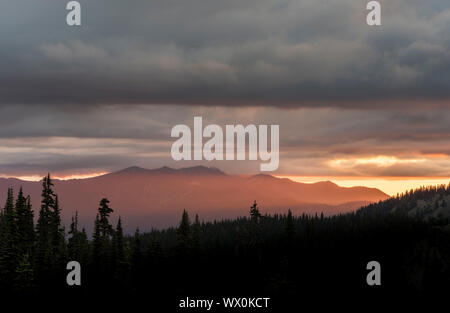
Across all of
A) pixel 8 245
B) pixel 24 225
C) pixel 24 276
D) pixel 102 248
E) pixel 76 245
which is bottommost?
pixel 24 276

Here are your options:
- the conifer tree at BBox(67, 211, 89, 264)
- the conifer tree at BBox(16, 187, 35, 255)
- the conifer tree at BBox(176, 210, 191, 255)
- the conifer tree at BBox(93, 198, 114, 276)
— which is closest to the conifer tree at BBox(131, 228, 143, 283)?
the conifer tree at BBox(93, 198, 114, 276)

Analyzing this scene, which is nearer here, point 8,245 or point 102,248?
point 8,245

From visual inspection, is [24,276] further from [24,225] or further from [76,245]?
[76,245]

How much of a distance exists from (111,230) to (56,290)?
25356 mm

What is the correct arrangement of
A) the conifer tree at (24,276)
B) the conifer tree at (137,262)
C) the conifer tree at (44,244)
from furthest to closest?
the conifer tree at (137,262) < the conifer tree at (44,244) < the conifer tree at (24,276)

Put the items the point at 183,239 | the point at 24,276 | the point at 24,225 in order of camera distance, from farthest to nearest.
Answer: the point at 183,239, the point at 24,225, the point at 24,276

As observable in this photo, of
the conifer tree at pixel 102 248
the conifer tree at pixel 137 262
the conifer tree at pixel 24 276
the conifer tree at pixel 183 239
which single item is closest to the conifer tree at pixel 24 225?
the conifer tree at pixel 24 276

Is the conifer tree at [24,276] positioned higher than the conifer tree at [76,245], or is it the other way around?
the conifer tree at [76,245]

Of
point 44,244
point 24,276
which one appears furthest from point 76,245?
point 24,276

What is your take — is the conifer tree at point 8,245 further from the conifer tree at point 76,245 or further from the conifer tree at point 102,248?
the conifer tree at point 102,248

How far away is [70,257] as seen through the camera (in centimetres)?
15600

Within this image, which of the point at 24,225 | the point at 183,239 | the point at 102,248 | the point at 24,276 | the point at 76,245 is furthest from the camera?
the point at 183,239
